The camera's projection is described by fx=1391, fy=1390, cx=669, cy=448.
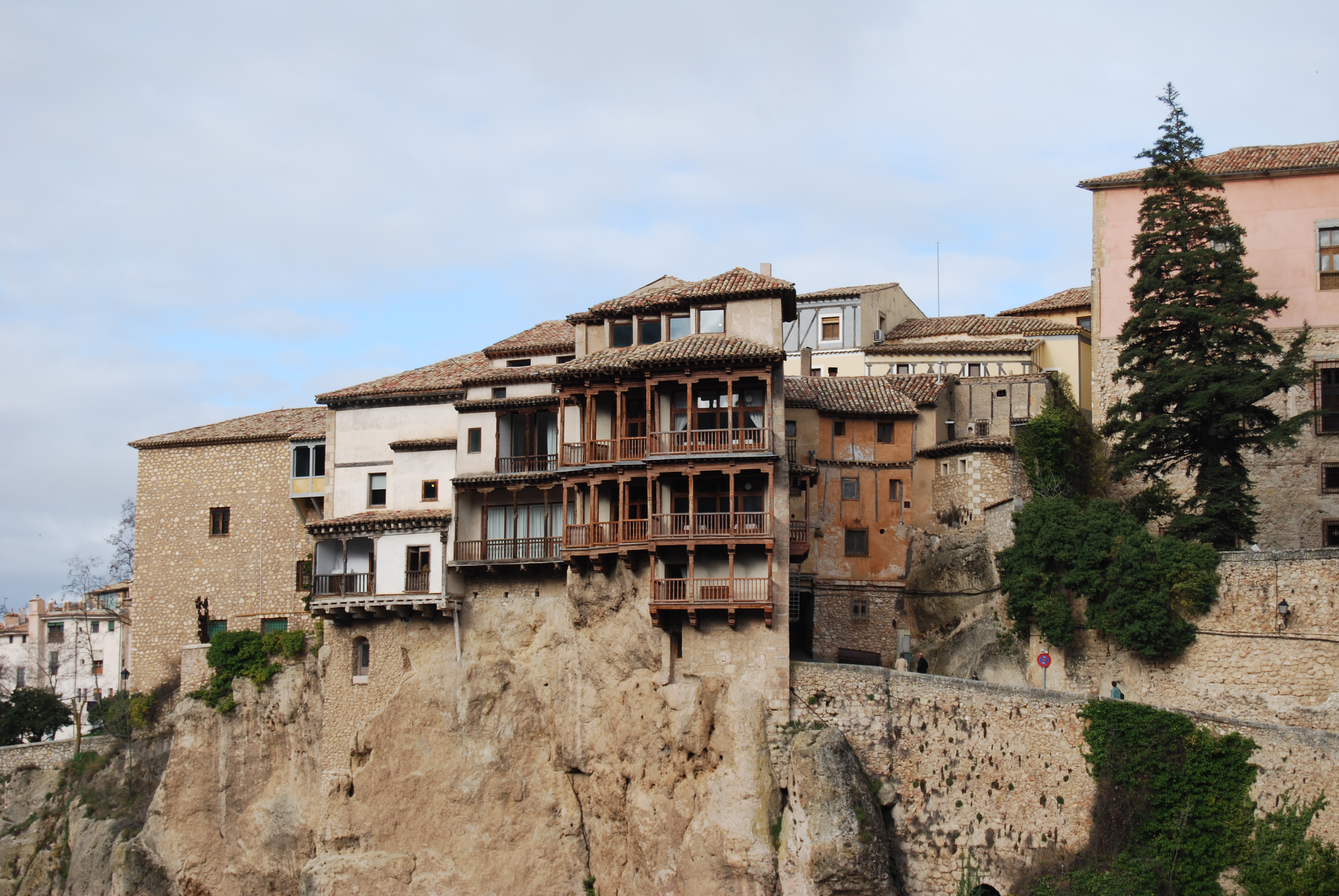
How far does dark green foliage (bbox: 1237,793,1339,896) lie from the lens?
3266 cm

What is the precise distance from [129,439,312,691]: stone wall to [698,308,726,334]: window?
19875mm

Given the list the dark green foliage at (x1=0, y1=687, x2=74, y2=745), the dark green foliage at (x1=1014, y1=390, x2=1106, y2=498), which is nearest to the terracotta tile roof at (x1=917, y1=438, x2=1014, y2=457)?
the dark green foliage at (x1=1014, y1=390, x2=1106, y2=498)

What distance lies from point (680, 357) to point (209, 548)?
2432cm

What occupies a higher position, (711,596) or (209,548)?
(209,548)

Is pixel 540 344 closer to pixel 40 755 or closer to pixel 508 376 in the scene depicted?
pixel 508 376

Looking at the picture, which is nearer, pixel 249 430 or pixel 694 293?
pixel 694 293

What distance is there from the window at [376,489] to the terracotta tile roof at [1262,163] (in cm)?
2844

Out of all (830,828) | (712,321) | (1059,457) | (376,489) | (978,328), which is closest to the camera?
(830,828)

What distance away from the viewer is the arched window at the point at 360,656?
48000mm

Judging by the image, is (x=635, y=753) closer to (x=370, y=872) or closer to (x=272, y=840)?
(x=370, y=872)

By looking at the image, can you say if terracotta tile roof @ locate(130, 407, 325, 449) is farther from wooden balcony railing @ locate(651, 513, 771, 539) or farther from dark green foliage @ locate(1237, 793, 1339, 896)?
dark green foliage @ locate(1237, 793, 1339, 896)

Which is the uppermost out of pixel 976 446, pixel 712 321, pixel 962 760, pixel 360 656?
pixel 712 321

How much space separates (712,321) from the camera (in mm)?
42438

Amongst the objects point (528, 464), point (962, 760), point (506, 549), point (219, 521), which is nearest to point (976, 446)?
point (962, 760)
